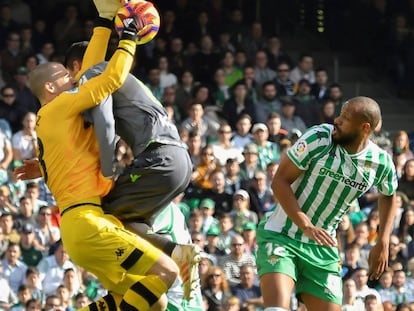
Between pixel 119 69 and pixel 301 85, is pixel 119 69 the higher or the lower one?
the higher one

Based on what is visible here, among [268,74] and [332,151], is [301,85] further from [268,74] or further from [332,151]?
[332,151]

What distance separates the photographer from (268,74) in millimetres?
19938

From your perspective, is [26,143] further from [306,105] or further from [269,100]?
[306,105]

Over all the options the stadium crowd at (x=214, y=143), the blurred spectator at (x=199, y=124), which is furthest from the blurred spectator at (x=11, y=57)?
the blurred spectator at (x=199, y=124)

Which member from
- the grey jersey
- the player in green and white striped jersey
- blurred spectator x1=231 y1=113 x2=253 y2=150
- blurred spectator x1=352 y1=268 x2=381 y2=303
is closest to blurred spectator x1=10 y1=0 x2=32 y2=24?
blurred spectator x1=231 y1=113 x2=253 y2=150

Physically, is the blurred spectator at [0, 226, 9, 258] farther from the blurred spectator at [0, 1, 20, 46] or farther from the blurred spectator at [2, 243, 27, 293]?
the blurred spectator at [0, 1, 20, 46]

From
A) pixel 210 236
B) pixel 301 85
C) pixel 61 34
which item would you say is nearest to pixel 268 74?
pixel 301 85

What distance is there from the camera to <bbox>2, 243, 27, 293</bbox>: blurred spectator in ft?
50.3

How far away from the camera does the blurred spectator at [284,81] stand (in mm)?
19703

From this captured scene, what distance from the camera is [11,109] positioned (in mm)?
17578

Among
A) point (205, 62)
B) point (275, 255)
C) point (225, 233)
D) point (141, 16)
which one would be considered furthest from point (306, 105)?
point (141, 16)

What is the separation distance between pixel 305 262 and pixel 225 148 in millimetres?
7360

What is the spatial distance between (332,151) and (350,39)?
1273 centimetres

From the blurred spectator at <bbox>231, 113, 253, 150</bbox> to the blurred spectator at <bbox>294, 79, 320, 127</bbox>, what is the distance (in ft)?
4.48
